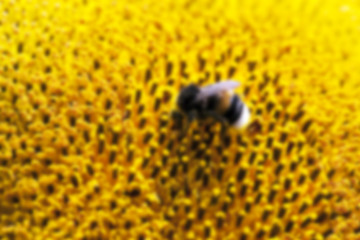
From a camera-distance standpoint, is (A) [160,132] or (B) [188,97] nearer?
(B) [188,97]

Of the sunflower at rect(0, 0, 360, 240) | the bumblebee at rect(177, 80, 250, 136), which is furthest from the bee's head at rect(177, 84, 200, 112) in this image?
the sunflower at rect(0, 0, 360, 240)

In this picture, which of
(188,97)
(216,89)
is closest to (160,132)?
(188,97)

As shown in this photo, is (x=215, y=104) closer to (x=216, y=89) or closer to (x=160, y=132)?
(x=216, y=89)

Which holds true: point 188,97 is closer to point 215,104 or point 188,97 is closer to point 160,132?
point 215,104

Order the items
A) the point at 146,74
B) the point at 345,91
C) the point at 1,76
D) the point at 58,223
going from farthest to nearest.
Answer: the point at 345,91 → the point at 146,74 → the point at 1,76 → the point at 58,223

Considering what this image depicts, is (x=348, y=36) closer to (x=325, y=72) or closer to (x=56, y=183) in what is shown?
(x=325, y=72)

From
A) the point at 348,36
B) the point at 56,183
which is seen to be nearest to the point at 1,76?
the point at 56,183

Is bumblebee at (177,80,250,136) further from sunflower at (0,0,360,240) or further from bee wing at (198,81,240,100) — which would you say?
sunflower at (0,0,360,240)

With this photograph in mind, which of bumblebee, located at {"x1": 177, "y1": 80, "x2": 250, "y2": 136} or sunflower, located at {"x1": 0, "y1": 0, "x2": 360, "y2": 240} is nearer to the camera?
sunflower, located at {"x1": 0, "y1": 0, "x2": 360, "y2": 240}
